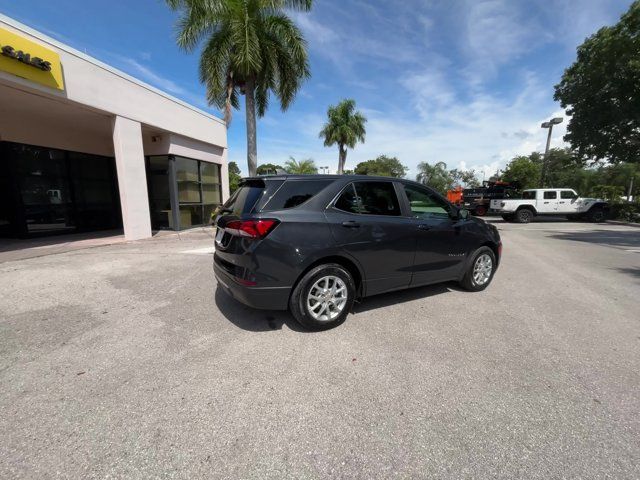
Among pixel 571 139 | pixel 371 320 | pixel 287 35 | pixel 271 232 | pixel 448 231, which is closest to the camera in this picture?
pixel 271 232

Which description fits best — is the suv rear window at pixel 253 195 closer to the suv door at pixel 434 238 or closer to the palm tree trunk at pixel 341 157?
the suv door at pixel 434 238

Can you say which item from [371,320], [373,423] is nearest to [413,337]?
[371,320]

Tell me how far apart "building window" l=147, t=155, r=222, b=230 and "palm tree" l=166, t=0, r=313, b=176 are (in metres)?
2.26

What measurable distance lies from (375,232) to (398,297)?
1350 mm

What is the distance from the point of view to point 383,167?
69.4 m

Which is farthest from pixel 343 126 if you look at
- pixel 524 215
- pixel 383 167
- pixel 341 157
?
pixel 383 167

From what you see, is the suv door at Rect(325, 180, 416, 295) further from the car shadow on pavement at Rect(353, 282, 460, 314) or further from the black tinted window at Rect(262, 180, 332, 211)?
the car shadow on pavement at Rect(353, 282, 460, 314)

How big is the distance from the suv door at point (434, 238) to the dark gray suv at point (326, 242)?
1cm

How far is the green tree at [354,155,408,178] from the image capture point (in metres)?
68.6

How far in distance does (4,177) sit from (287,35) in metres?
11.1

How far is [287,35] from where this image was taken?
12.0 metres

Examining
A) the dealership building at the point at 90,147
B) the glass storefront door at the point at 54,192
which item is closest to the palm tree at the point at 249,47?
the dealership building at the point at 90,147

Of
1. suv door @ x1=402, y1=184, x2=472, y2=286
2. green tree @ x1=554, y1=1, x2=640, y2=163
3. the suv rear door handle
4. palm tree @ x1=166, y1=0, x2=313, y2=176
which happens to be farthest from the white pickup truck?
the suv rear door handle

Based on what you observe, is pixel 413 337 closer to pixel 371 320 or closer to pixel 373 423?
pixel 371 320
